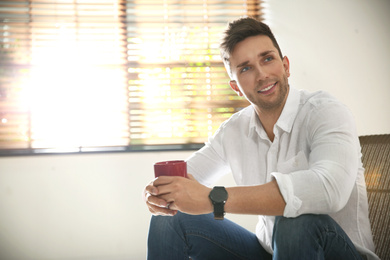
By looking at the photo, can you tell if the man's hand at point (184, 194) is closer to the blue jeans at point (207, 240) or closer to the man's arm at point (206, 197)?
the man's arm at point (206, 197)

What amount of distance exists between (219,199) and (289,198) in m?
0.18

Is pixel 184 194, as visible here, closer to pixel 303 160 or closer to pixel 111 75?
pixel 303 160

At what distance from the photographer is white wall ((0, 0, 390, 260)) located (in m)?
2.45

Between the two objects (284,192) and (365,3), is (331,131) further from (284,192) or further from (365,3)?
(365,3)

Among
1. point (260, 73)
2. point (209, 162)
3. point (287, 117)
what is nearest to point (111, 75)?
point (209, 162)

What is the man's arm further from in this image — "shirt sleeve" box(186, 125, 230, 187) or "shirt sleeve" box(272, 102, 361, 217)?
"shirt sleeve" box(186, 125, 230, 187)

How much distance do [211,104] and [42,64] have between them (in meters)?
1.24

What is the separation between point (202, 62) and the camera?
2662 mm

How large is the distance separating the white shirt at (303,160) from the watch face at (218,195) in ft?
0.45

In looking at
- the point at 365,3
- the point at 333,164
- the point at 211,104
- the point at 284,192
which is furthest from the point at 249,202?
the point at 365,3

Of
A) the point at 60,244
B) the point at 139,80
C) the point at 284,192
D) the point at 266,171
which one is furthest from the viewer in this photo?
the point at 139,80

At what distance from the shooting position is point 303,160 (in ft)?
3.84

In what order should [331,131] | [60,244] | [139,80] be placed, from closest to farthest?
[331,131], [60,244], [139,80]

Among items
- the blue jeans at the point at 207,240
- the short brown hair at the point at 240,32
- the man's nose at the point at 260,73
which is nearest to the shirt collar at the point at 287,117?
the man's nose at the point at 260,73
